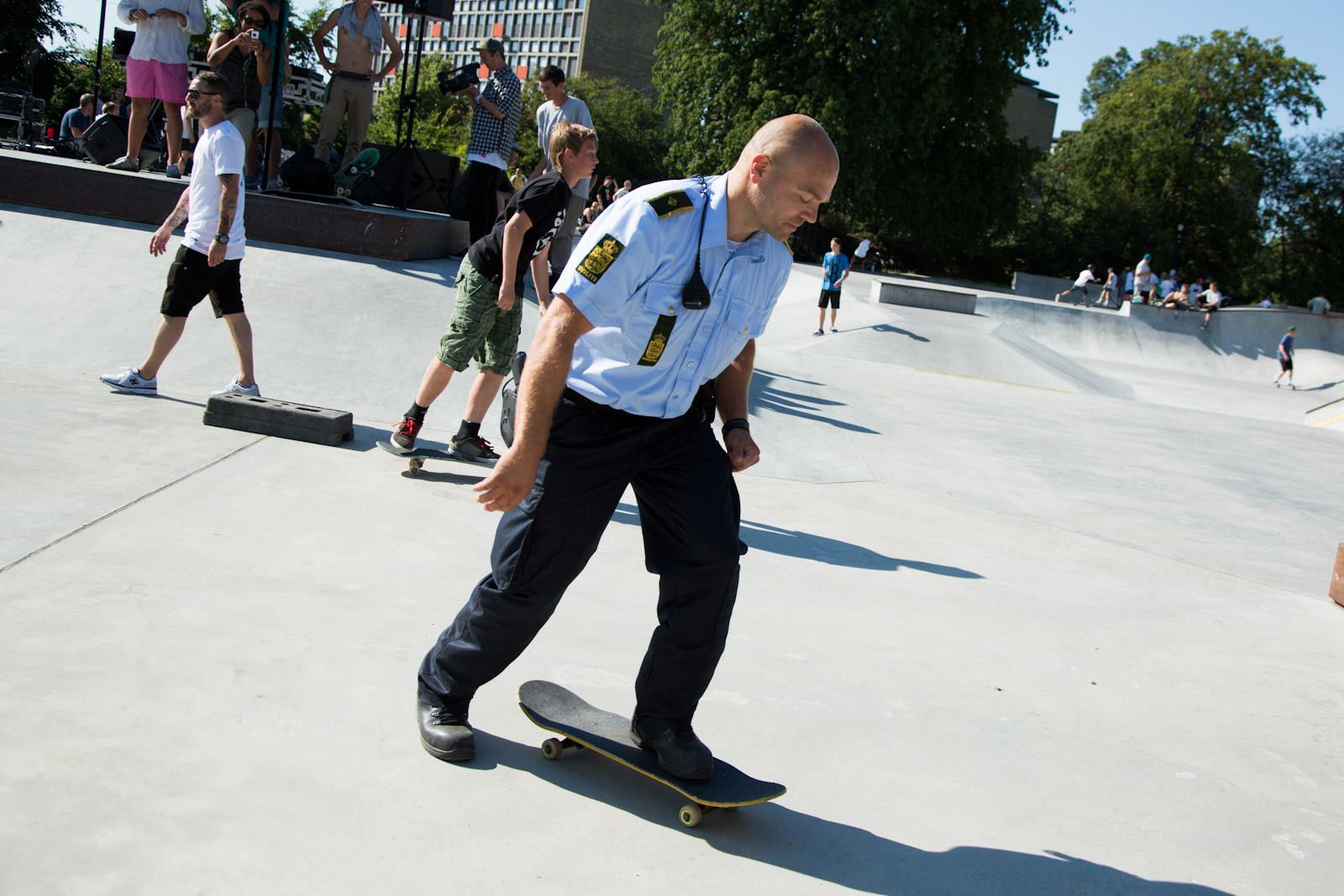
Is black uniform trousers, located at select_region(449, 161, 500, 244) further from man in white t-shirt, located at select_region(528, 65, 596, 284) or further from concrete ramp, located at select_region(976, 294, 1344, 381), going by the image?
concrete ramp, located at select_region(976, 294, 1344, 381)

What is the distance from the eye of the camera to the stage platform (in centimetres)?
959

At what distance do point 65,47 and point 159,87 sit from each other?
42905mm

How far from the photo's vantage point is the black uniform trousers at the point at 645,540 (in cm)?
265

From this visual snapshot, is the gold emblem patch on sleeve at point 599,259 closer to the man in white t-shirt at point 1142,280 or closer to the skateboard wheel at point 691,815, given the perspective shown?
the skateboard wheel at point 691,815

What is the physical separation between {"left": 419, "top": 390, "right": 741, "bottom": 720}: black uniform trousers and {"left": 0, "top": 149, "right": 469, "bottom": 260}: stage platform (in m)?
7.53

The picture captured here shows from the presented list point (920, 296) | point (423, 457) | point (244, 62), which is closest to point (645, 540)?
point (423, 457)

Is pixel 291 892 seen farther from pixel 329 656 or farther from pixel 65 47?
pixel 65 47

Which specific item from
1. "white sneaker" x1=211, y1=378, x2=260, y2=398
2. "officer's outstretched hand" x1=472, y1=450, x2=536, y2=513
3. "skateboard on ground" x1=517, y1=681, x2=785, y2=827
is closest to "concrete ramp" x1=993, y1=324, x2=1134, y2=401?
"white sneaker" x1=211, y1=378, x2=260, y2=398

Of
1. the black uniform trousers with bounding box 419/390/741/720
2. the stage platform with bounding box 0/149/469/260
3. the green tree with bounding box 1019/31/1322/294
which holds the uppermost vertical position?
the green tree with bounding box 1019/31/1322/294

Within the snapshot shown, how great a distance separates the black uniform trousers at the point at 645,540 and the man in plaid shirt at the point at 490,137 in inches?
280

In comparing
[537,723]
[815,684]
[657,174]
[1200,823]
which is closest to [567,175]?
[815,684]

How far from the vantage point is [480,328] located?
5.90 meters

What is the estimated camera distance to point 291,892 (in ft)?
6.98

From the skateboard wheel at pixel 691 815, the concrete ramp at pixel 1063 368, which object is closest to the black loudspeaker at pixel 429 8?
the skateboard wheel at pixel 691 815
